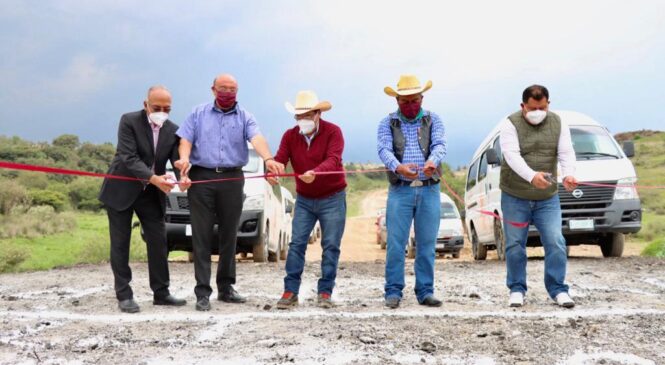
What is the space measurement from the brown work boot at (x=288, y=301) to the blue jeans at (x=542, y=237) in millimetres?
1992

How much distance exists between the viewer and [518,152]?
261 inches

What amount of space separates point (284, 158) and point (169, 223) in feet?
19.4

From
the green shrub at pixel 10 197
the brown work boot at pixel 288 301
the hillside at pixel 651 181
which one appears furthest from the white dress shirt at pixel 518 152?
the green shrub at pixel 10 197

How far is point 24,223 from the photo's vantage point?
20781mm

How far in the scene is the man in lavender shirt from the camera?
676cm

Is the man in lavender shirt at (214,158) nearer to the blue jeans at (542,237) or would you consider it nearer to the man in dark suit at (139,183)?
the man in dark suit at (139,183)

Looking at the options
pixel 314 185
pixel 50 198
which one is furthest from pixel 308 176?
pixel 50 198

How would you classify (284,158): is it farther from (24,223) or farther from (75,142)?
(75,142)

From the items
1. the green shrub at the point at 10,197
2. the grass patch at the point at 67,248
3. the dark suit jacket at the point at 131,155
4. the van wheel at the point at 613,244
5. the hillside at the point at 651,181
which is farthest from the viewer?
the hillside at the point at 651,181

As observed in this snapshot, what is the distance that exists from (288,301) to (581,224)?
6733 mm

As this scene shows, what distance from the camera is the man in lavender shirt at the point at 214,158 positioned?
676 cm

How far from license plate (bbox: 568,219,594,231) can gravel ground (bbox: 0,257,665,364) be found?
10.2ft

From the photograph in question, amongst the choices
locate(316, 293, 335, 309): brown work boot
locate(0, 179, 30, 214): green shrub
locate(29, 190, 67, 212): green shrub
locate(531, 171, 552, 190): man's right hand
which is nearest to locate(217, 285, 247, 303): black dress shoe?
locate(316, 293, 335, 309): brown work boot

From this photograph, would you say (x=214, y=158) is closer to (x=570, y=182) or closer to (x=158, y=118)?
(x=158, y=118)
